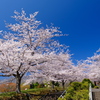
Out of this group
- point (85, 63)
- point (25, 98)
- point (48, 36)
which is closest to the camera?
point (25, 98)

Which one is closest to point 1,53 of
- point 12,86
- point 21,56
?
point 21,56

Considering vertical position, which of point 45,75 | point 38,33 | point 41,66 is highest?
point 38,33

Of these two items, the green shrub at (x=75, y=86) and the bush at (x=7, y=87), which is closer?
the green shrub at (x=75, y=86)

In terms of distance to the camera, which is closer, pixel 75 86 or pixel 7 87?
pixel 75 86

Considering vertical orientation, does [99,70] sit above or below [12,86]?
above

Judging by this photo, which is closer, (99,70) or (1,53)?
(1,53)

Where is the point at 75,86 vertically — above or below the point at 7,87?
above

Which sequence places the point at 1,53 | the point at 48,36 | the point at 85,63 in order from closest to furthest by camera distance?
the point at 1,53 < the point at 48,36 < the point at 85,63

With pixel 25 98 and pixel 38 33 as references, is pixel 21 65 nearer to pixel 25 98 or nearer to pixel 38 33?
pixel 25 98

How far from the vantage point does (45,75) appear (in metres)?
16.5

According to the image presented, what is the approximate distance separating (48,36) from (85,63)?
22.2 metres

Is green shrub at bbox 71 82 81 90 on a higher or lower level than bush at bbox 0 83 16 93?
higher

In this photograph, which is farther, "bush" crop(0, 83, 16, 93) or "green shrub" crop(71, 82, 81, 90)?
"bush" crop(0, 83, 16, 93)

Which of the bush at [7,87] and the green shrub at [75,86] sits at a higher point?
the green shrub at [75,86]
